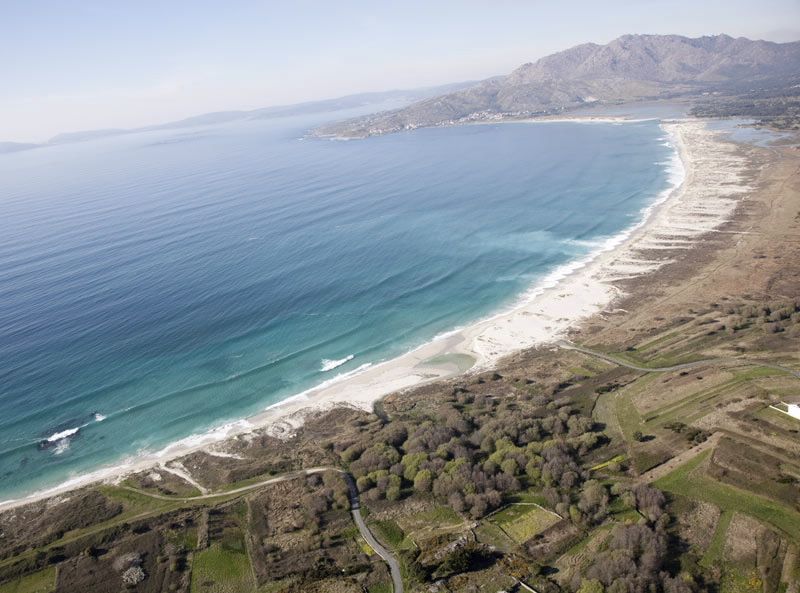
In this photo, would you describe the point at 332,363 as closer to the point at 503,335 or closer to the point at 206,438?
the point at 206,438

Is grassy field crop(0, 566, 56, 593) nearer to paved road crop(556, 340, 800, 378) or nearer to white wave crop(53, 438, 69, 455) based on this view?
white wave crop(53, 438, 69, 455)

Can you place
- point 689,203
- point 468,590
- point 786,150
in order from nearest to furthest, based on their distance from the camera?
point 468,590, point 689,203, point 786,150

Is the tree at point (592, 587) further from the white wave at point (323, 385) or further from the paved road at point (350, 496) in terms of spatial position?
the white wave at point (323, 385)

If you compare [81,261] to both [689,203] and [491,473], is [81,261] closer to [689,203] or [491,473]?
[491,473]

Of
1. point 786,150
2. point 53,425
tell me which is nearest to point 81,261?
point 53,425

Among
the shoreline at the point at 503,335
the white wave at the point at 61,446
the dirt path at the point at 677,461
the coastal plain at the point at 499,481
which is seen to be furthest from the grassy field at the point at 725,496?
the white wave at the point at 61,446

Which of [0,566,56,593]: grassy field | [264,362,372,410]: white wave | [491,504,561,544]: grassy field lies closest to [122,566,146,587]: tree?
[0,566,56,593]: grassy field
